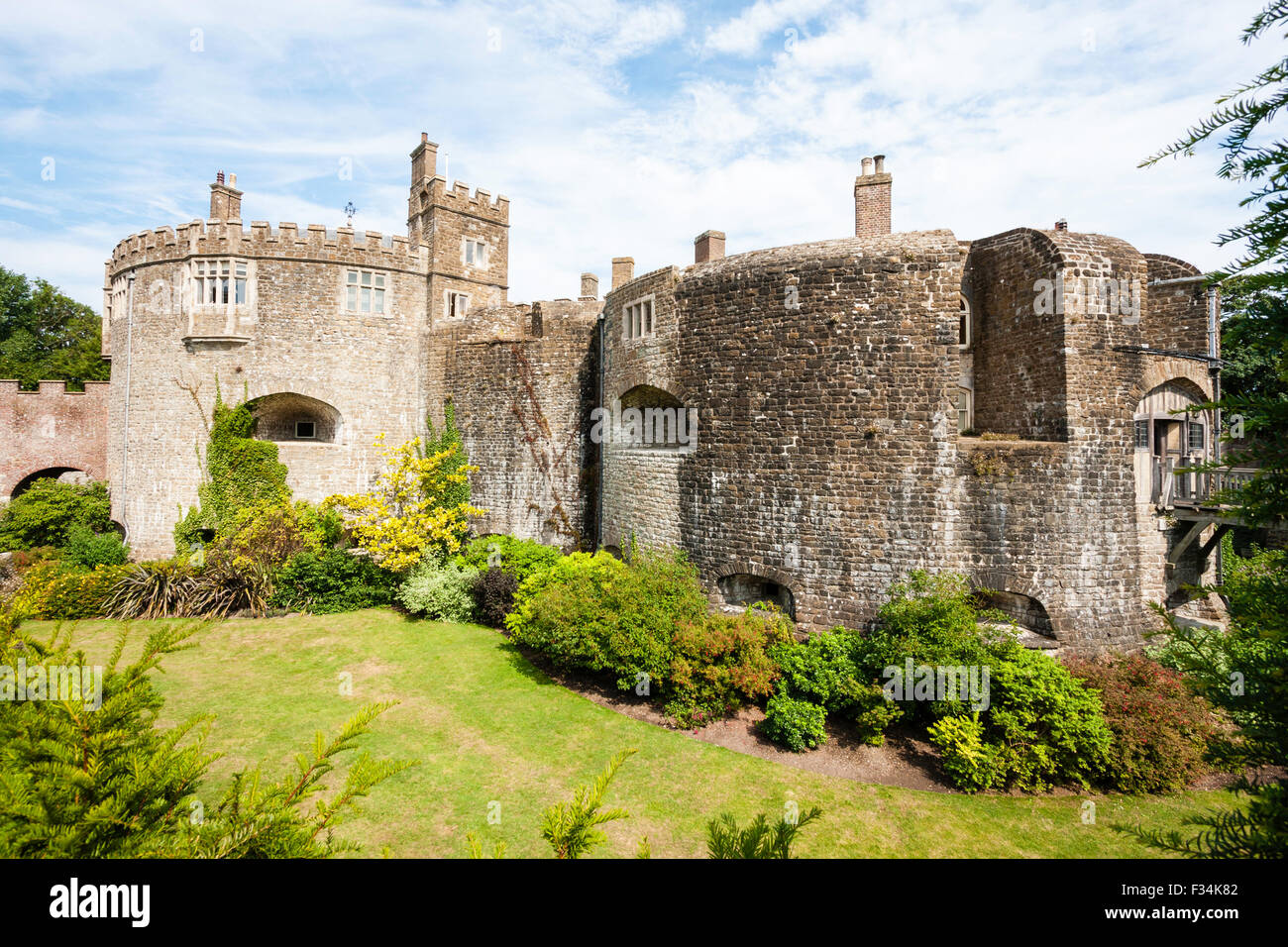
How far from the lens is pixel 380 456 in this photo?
70.9ft

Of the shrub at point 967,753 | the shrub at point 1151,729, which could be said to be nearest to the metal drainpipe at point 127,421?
the shrub at point 967,753

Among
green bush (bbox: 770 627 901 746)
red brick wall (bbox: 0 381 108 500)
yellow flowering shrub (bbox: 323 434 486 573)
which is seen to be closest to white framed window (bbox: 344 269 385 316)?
yellow flowering shrub (bbox: 323 434 486 573)

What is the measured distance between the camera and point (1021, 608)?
39.6ft

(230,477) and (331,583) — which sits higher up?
(230,477)

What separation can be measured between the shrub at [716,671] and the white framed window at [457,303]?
16.8m

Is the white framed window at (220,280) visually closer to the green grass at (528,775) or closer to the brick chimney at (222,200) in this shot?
the brick chimney at (222,200)

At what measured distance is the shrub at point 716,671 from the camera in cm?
1161

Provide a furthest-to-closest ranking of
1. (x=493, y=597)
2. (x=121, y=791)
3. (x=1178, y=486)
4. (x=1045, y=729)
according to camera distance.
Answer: (x=493, y=597)
(x=1178, y=486)
(x=1045, y=729)
(x=121, y=791)

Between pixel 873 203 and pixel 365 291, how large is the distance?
57.5 ft

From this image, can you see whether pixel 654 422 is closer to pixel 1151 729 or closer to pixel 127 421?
pixel 1151 729

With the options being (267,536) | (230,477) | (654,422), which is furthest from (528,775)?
(230,477)

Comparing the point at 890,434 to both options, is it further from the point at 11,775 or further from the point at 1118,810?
the point at 11,775

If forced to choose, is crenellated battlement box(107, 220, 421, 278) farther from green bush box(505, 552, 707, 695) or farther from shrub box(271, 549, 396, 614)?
green bush box(505, 552, 707, 695)

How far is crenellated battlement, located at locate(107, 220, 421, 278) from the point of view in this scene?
20000mm
